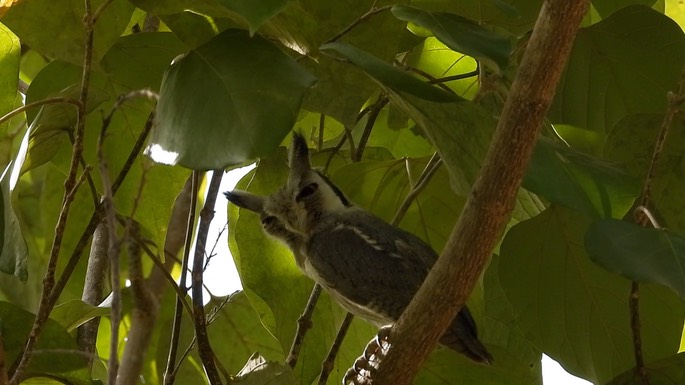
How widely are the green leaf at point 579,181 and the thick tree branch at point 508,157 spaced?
8 cm

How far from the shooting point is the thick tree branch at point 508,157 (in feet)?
3.73

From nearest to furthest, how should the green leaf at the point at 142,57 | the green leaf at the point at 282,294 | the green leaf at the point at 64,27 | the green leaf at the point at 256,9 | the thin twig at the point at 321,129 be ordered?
1. the green leaf at the point at 256,9
2. the green leaf at the point at 64,27
3. the green leaf at the point at 142,57
4. the green leaf at the point at 282,294
5. the thin twig at the point at 321,129

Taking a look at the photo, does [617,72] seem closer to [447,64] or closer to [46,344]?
[447,64]

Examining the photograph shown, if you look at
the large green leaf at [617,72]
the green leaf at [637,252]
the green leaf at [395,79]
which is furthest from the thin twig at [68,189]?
the large green leaf at [617,72]

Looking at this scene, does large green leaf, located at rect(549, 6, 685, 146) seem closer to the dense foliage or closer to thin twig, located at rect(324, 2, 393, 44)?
the dense foliage

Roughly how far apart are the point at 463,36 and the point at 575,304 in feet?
1.73

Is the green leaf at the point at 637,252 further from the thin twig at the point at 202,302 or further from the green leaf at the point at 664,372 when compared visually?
the thin twig at the point at 202,302

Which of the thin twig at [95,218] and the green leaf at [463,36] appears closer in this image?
the green leaf at [463,36]

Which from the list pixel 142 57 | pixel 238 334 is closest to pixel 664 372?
pixel 238 334

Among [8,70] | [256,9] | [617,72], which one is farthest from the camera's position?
[617,72]

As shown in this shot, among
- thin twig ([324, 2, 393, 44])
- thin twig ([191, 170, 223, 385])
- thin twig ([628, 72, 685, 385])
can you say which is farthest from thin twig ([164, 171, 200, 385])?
thin twig ([628, 72, 685, 385])

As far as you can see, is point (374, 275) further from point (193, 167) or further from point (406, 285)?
point (193, 167)

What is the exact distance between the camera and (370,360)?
146 centimetres

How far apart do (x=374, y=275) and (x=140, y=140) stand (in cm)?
42
